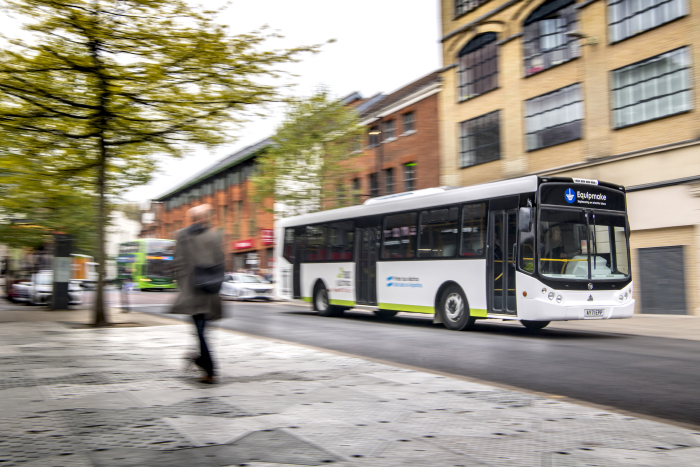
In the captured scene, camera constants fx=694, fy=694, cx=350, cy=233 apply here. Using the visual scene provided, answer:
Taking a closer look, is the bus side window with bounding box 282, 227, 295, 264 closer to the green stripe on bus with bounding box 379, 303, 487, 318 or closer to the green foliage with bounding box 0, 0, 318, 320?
the green stripe on bus with bounding box 379, 303, 487, 318

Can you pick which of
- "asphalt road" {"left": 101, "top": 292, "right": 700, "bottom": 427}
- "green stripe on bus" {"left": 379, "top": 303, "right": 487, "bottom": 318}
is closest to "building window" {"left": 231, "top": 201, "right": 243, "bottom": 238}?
"green stripe on bus" {"left": 379, "top": 303, "right": 487, "bottom": 318}

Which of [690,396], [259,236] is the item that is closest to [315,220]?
[690,396]

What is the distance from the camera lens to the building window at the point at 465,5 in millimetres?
27984

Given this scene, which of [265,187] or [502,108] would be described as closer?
[502,108]

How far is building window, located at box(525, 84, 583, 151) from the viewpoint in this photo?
22.9 metres

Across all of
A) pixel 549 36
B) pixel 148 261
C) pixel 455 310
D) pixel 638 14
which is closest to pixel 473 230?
pixel 455 310

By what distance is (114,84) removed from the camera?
1276 cm

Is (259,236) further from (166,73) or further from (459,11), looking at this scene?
(166,73)

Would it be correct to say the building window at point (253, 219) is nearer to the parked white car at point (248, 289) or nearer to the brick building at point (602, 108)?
the parked white car at point (248, 289)

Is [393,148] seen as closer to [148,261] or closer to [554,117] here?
[554,117]

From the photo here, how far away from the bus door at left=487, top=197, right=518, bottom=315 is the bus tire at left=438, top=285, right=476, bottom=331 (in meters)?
0.83

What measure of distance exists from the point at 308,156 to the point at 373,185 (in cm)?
728

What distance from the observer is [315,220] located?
2027 centimetres

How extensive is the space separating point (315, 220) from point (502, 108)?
10.1m
